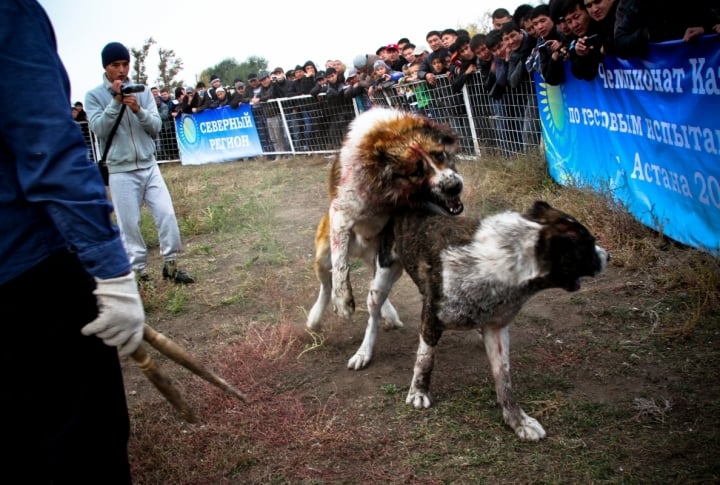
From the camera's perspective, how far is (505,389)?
3.19 meters

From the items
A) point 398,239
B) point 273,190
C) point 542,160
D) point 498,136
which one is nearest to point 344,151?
point 398,239

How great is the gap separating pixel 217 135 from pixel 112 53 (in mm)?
11707

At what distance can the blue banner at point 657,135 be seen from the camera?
14.1 feet

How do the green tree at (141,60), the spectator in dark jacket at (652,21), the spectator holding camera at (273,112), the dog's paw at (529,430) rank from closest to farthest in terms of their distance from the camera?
1. the dog's paw at (529,430)
2. the spectator in dark jacket at (652,21)
3. the spectator holding camera at (273,112)
4. the green tree at (141,60)

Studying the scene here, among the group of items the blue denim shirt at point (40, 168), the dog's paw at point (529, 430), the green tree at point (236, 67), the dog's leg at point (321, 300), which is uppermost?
the green tree at point (236, 67)

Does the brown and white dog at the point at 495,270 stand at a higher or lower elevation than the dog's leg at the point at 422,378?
higher

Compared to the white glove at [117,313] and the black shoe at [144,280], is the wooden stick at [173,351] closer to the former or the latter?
the white glove at [117,313]

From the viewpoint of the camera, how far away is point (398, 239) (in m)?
3.81

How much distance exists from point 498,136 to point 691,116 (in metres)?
4.17

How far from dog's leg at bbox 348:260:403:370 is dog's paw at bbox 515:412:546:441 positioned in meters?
1.31

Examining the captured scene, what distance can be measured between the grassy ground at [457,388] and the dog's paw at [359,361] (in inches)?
1.8

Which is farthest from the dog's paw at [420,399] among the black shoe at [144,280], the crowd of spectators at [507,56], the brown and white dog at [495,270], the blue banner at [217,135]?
the blue banner at [217,135]

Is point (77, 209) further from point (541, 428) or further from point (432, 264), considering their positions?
point (541, 428)

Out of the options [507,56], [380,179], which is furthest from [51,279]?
[507,56]
